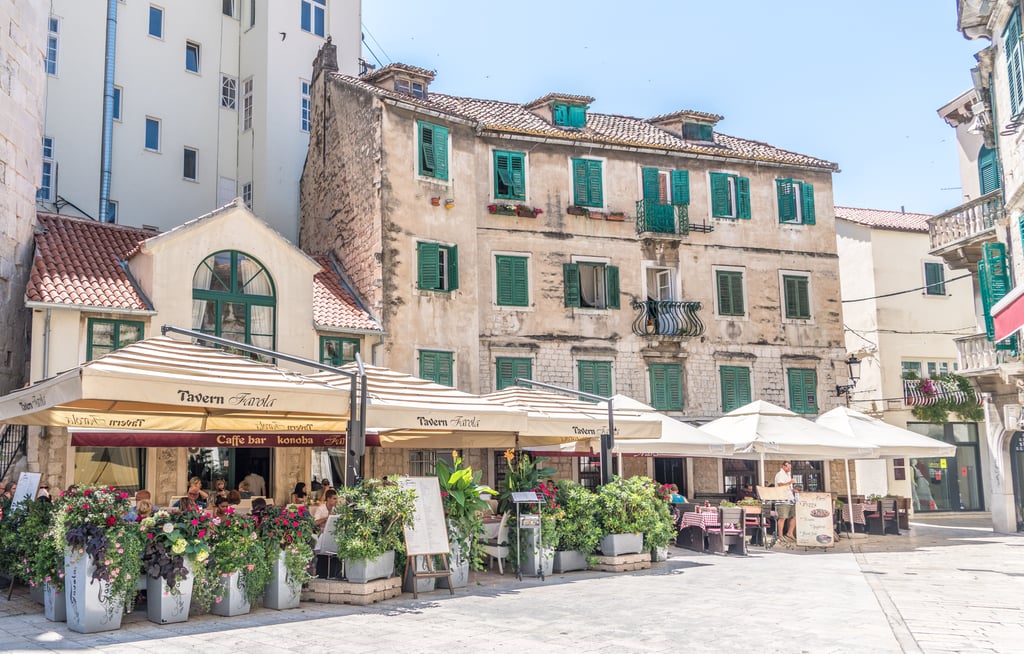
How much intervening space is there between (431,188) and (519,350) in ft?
15.4

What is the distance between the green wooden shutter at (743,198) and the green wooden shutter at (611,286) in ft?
15.1

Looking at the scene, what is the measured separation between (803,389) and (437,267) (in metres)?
11.8

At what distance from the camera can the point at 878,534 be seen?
24188 millimetres

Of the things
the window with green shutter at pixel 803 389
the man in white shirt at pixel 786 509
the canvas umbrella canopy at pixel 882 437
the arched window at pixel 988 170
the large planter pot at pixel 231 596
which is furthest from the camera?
the window with green shutter at pixel 803 389

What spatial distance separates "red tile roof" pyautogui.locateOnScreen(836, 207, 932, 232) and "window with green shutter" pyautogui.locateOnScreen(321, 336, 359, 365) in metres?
20.2

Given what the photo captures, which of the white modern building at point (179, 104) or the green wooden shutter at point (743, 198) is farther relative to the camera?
the green wooden shutter at point (743, 198)

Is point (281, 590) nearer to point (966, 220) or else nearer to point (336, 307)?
point (336, 307)

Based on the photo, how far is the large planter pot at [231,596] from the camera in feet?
36.0

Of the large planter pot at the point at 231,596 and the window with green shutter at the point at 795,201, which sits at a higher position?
the window with green shutter at the point at 795,201

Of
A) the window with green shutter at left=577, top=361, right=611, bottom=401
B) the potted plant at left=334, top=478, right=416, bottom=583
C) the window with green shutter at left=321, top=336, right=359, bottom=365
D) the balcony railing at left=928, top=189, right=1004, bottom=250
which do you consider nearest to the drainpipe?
the window with green shutter at left=321, top=336, right=359, bottom=365

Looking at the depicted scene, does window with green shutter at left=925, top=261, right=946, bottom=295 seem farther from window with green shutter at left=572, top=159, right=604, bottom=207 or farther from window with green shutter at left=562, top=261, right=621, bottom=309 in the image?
window with green shutter at left=572, top=159, right=604, bottom=207

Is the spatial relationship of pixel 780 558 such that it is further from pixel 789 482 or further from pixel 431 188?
pixel 431 188

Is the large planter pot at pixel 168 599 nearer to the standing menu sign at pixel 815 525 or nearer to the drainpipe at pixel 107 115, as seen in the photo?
the standing menu sign at pixel 815 525

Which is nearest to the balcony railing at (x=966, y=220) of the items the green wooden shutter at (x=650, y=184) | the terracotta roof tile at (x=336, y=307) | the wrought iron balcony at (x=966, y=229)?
the wrought iron balcony at (x=966, y=229)
